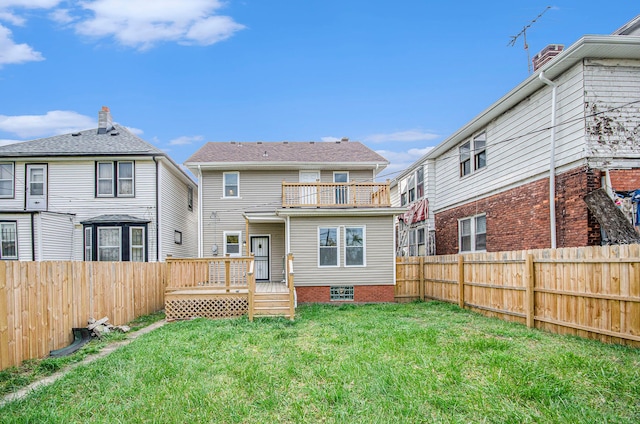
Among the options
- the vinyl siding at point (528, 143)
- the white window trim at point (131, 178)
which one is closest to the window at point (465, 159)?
the vinyl siding at point (528, 143)

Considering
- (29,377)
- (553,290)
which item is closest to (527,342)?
(553,290)

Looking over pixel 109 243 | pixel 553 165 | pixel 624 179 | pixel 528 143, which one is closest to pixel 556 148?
pixel 553 165

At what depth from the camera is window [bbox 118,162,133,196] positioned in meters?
16.5

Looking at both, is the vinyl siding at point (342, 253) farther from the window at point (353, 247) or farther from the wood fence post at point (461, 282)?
the wood fence post at point (461, 282)

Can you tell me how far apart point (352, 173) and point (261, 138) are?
6.16 m

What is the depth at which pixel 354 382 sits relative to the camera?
5047 millimetres

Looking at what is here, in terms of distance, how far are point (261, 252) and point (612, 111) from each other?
12.8 metres

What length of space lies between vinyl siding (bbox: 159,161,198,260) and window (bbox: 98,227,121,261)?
1.66 m

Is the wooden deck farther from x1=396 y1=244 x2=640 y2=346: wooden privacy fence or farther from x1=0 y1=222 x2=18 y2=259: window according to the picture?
x1=0 y1=222 x2=18 y2=259: window

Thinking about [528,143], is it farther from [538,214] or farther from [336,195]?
[336,195]

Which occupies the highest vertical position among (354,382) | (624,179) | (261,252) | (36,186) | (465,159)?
(465,159)

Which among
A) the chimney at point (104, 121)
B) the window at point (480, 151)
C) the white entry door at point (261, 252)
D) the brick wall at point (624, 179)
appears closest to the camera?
the brick wall at point (624, 179)

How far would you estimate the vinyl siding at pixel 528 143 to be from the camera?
Result: 31.7ft

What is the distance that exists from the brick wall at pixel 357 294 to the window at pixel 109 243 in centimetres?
763
